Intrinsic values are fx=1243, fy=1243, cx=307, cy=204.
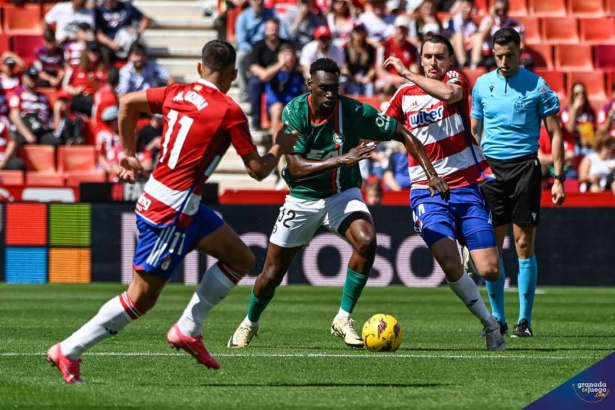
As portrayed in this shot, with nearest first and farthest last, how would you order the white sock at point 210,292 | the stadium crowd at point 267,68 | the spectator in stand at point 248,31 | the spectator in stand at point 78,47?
1. the white sock at point 210,292
2. the stadium crowd at point 267,68
3. the spectator in stand at point 78,47
4. the spectator in stand at point 248,31

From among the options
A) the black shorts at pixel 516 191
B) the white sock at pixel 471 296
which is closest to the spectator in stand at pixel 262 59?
the black shorts at pixel 516 191

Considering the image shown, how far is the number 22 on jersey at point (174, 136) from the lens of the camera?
7.54m

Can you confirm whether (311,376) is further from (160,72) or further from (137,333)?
(160,72)

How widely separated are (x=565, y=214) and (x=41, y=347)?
387 inches

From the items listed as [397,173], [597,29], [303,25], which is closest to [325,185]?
[397,173]

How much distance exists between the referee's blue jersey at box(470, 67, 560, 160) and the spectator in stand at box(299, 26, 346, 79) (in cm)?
947

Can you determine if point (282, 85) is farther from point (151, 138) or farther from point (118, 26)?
point (118, 26)

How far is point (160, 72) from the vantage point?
21.1 meters

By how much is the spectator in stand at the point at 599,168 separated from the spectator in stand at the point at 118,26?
8.15 meters

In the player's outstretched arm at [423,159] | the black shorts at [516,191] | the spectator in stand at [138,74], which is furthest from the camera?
the spectator in stand at [138,74]

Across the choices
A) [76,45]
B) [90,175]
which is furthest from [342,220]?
[76,45]

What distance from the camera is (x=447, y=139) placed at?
9.96m

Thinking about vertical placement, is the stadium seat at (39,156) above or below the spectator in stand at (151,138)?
below

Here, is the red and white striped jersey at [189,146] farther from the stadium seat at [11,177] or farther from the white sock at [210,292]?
the stadium seat at [11,177]
